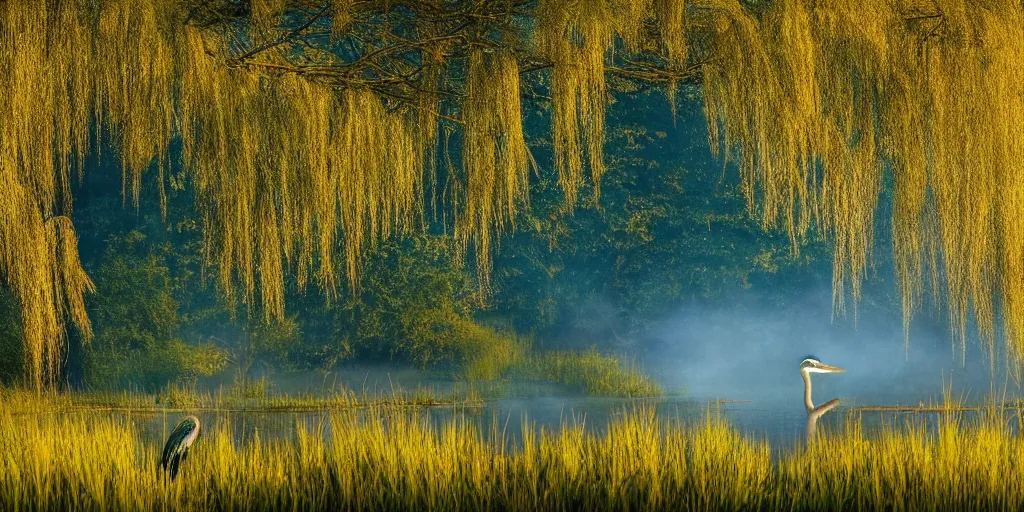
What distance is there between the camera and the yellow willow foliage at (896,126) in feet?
14.8

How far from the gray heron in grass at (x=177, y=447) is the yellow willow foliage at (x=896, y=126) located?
2341 millimetres

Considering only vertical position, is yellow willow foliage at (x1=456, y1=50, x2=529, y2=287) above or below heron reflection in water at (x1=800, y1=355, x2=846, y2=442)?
above

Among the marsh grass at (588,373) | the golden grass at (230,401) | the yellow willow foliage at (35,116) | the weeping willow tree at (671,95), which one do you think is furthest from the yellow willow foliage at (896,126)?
the marsh grass at (588,373)

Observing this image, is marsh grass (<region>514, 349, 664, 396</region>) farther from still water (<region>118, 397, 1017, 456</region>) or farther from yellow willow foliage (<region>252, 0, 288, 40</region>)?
yellow willow foliage (<region>252, 0, 288, 40</region>)

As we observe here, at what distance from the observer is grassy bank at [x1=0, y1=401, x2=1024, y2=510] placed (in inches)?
185

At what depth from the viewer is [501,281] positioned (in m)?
20.2

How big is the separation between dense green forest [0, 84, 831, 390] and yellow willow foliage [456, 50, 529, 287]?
40.1 ft

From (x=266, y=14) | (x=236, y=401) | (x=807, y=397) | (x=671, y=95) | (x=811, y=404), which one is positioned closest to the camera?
(x=266, y=14)

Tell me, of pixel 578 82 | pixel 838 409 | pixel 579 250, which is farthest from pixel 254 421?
pixel 579 250

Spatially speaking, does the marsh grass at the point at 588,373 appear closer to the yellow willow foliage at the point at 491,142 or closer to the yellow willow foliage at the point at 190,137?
the yellow willow foliage at the point at 190,137

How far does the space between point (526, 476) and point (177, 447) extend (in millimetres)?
1426

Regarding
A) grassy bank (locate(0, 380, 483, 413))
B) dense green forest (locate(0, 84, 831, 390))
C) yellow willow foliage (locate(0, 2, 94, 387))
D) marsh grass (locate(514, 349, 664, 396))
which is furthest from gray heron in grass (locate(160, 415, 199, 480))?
dense green forest (locate(0, 84, 831, 390))

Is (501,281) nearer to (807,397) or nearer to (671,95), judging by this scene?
(807,397)

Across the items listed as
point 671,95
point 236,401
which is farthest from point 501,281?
point 671,95
